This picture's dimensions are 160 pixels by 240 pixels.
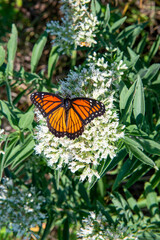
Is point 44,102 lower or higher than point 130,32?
lower

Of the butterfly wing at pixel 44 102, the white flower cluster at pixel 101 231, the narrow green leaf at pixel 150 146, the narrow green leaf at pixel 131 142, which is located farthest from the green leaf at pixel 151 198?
the butterfly wing at pixel 44 102

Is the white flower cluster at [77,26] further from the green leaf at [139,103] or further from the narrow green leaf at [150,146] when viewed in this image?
the narrow green leaf at [150,146]

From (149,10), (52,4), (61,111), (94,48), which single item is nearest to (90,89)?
(61,111)

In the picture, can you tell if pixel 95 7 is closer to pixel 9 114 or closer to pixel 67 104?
pixel 67 104

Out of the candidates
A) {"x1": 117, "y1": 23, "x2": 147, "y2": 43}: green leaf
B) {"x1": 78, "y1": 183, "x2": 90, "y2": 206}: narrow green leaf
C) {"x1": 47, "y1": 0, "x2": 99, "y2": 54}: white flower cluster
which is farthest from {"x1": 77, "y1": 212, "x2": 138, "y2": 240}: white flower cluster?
{"x1": 117, "y1": 23, "x2": 147, "y2": 43}: green leaf

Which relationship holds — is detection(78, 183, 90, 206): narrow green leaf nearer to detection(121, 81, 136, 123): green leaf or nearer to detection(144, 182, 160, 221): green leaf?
detection(144, 182, 160, 221): green leaf

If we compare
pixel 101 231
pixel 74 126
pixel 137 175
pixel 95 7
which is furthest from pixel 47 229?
pixel 95 7
